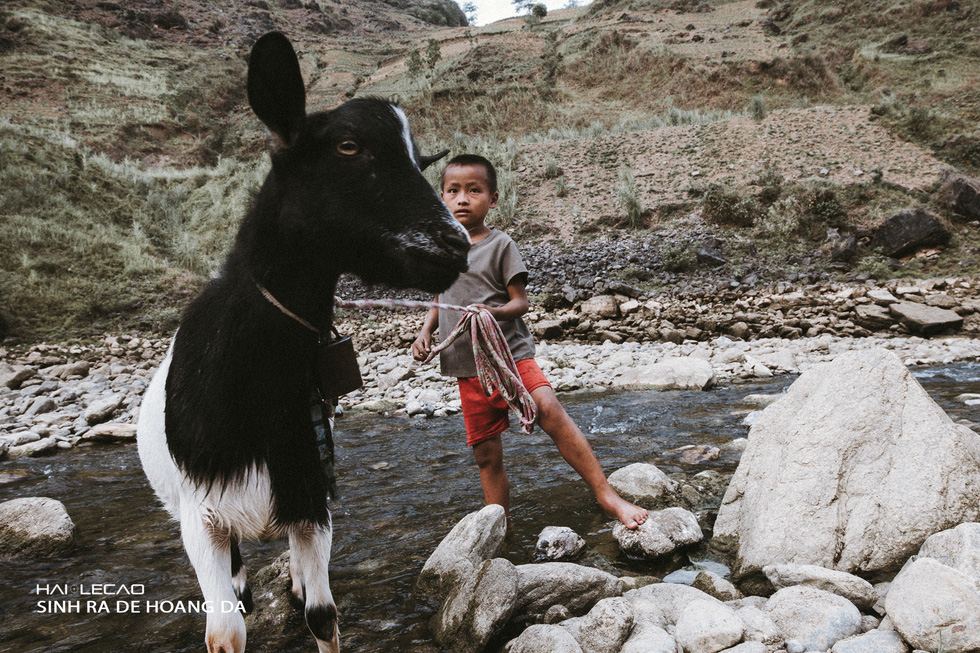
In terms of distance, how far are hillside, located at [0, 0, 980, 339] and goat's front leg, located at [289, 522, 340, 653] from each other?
12.1m

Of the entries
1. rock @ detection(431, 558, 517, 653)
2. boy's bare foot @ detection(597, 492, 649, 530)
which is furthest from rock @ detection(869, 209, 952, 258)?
rock @ detection(431, 558, 517, 653)

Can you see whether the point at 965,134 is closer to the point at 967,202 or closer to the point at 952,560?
the point at 967,202

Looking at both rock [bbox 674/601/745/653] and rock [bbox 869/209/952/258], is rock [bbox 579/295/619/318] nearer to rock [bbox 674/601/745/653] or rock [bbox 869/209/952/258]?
rock [bbox 869/209/952/258]

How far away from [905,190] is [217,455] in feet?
60.6

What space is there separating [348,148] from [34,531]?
11.9 feet

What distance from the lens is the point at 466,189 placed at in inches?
130

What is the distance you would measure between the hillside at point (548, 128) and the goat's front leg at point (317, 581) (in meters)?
12.1

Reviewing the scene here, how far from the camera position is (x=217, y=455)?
1.79 metres

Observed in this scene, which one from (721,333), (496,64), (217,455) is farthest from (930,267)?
(496,64)

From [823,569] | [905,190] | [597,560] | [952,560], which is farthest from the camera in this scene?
[905,190]

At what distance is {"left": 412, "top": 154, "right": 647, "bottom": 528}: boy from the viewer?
3305 millimetres

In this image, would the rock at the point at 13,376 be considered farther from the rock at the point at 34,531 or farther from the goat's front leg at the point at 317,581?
the goat's front leg at the point at 317,581

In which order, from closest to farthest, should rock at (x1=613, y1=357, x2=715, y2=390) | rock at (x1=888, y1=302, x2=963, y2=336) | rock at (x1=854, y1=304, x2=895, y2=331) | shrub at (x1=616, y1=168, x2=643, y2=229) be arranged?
rock at (x1=613, y1=357, x2=715, y2=390) < rock at (x1=888, y1=302, x2=963, y2=336) < rock at (x1=854, y1=304, x2=895, y2=331) < shrub at (x1=616, y1=168, x2=643, y2=229)

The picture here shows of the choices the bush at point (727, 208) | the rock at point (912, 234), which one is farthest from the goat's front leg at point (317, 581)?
the bush at point (727, 208)
